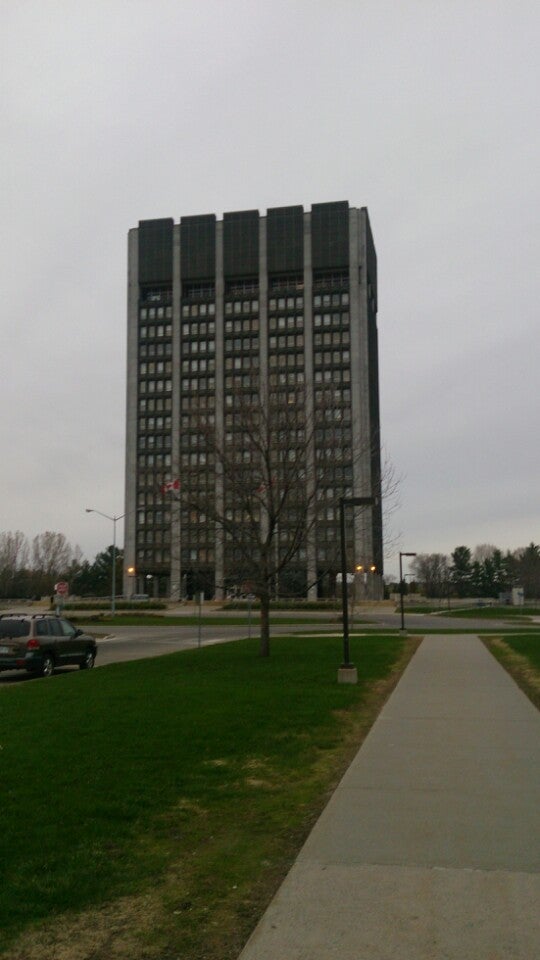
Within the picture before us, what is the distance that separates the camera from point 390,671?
19.8 m

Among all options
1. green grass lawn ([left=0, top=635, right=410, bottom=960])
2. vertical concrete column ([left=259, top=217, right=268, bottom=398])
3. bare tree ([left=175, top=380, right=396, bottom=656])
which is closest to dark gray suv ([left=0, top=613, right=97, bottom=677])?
bare tree ([left=175, top=380, right=396, bottom=656])

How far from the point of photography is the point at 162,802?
7.17 m

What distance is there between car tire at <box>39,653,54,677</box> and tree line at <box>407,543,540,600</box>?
117 m

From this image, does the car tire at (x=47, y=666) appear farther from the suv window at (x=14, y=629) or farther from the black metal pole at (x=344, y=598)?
the black metal pole at (x=344, y=598)

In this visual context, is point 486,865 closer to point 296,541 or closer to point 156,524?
point 296,541

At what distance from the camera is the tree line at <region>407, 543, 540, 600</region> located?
136750 millimetres

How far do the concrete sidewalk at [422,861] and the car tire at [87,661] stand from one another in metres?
13.5

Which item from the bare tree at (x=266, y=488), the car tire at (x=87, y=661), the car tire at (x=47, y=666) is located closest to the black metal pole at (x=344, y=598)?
the bare tree at (x=266, y=488)

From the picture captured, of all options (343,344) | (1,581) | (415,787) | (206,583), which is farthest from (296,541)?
(1,581)

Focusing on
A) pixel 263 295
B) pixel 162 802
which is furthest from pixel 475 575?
pixel 162 802

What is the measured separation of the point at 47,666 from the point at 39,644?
0.67 m

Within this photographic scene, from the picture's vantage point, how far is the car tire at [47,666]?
2081 centimetres

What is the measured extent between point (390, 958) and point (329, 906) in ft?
2.30

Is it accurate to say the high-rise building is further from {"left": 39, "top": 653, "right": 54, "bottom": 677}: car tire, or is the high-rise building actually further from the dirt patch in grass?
{"left": 39, "top": 653, "right": 54, "bottom": 677}: car tire
